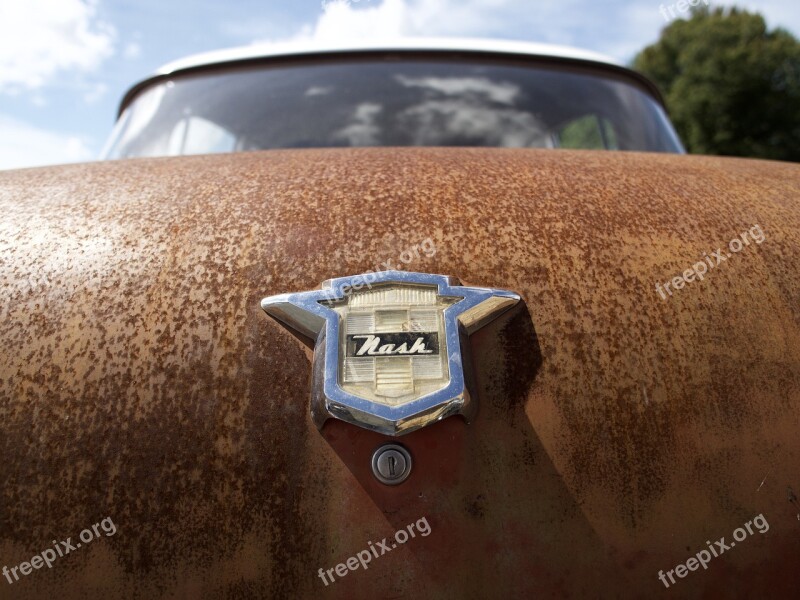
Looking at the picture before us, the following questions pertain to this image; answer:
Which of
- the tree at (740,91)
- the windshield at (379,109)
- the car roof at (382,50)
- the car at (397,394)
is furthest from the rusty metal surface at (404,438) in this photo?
the tree at (740,91)

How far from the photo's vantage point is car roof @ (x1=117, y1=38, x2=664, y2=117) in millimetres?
2531

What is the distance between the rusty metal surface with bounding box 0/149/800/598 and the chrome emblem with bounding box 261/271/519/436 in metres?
0.04

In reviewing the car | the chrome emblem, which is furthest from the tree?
the chrome emblem

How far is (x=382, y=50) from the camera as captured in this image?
2.52m

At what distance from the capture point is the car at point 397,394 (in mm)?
947

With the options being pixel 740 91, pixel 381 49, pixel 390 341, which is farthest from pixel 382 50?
pixel 740 91

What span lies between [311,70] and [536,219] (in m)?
1.57

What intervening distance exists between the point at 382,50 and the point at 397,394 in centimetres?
189

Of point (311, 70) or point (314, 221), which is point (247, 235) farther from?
point (311, 70)

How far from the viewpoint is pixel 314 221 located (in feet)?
3.94

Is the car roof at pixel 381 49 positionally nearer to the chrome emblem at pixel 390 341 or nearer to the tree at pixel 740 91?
the chrome emblem at pixel 390 341

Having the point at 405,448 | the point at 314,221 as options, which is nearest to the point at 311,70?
the point at 314,221

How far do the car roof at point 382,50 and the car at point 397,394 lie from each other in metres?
1.42

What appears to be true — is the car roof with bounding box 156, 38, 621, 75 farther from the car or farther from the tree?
the tree
